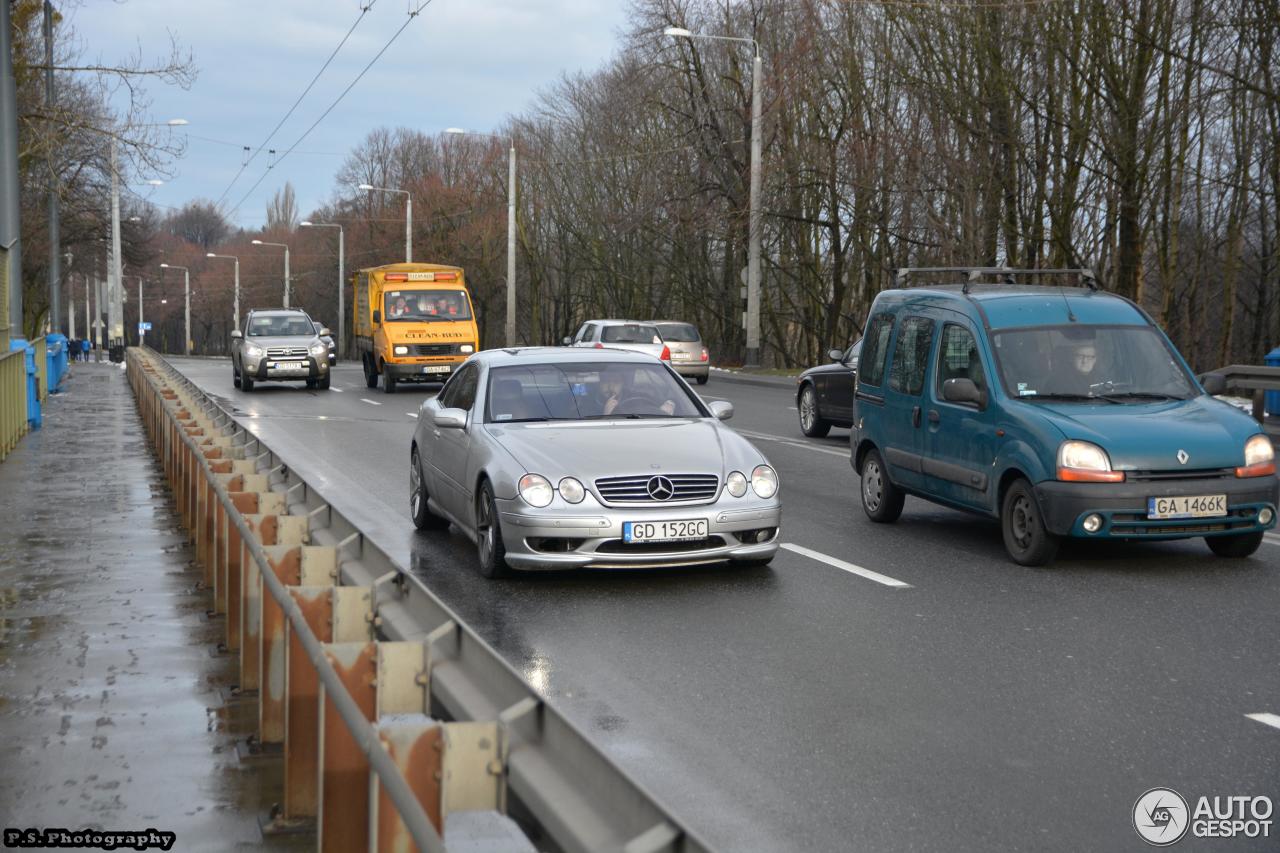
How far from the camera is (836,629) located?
25.1ft

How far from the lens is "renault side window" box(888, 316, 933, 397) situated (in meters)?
11.1

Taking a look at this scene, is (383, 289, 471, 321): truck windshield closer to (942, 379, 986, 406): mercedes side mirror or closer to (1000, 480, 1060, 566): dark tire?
(942, 379, 986, 406): mercedes side mirror

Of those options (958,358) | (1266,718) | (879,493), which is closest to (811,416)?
(879,493)

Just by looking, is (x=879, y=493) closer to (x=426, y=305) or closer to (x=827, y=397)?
(x=827, y=397)

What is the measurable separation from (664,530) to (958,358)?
3.02m

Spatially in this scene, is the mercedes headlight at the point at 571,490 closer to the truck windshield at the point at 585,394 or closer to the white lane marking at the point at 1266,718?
the truck windshield at the point at 585,394

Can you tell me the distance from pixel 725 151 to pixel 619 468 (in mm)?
39146

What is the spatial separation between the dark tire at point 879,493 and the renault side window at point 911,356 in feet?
2.15

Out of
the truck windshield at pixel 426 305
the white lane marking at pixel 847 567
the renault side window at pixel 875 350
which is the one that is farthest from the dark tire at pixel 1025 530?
the truck windshield at pixel 426 305

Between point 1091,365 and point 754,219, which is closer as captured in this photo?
point 1091,365

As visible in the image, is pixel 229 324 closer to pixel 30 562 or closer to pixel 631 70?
pixel 631 70

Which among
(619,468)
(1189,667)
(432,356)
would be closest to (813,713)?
(1189,667)

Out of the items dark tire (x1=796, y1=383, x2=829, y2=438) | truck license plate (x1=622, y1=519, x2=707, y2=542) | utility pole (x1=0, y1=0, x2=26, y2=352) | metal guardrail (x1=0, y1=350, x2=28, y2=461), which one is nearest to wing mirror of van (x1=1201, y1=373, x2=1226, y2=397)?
truck license plate (x1=622, y1=519, x2=707, y2=542)

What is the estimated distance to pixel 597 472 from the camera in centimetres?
884
